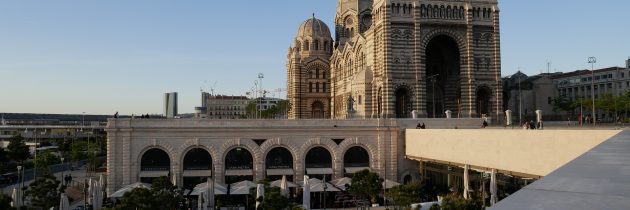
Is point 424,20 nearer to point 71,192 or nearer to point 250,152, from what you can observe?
point 250,152

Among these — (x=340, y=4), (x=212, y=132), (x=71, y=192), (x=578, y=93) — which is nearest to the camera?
(x=212, y=132)

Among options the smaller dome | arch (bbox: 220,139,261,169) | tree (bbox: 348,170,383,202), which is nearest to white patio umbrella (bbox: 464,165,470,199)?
tree (bbox: 348,170,383,202)

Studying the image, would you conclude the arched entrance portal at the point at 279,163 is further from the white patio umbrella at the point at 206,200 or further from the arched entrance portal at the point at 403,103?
the arched entrance portal at the point at 403,103

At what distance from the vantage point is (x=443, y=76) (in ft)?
233

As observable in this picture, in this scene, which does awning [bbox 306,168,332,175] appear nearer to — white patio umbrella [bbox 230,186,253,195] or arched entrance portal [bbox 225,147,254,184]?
arched entrance portal [bbox 225,147,254,184]

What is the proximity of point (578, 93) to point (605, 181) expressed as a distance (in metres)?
107

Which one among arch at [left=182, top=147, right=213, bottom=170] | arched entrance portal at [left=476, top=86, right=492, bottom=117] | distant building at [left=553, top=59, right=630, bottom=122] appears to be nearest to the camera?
arch at [left=182, top=147, right=213, bottom=170]

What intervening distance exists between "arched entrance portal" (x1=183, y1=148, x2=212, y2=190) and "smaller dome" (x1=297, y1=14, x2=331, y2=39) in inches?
2035

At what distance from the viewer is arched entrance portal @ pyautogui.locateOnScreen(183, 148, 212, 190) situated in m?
45.9

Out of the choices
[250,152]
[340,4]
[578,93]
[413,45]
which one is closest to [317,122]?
[250,152]

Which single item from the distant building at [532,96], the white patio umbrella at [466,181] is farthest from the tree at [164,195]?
the distant building at [532,96]

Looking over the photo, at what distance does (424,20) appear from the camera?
208 feet

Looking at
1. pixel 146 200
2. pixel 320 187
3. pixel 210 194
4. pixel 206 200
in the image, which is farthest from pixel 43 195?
pixel 320 187

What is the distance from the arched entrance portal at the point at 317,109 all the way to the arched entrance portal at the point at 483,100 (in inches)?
1351
